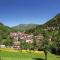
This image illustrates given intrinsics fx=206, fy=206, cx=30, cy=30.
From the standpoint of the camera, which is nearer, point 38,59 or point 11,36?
point 38,59

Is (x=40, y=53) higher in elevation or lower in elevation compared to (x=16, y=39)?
lower

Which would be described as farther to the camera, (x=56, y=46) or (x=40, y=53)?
(x=56, y=46)

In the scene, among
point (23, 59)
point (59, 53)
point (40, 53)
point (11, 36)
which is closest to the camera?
point (23, 59)

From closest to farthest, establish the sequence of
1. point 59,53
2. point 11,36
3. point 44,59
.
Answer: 1. point 44,59
2. point 59,53
3. point 11,36

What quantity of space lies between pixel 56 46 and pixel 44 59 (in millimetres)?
25678

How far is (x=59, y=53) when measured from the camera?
6781 cm

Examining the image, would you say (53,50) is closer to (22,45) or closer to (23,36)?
(22,45)

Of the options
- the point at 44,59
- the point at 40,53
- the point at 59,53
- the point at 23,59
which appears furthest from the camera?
the point at 59,53

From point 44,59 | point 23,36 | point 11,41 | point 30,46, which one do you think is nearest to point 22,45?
point 30,46

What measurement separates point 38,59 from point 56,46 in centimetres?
2657

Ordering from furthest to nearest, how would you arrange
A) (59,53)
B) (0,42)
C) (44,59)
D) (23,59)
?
(0,42)
(59,53)
(44,59)
(23,59)

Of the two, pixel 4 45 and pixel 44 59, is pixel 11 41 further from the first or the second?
pixel 44 59

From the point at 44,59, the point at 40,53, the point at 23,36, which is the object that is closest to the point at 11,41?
the point at 23,36

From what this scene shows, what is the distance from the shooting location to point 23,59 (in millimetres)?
43781
